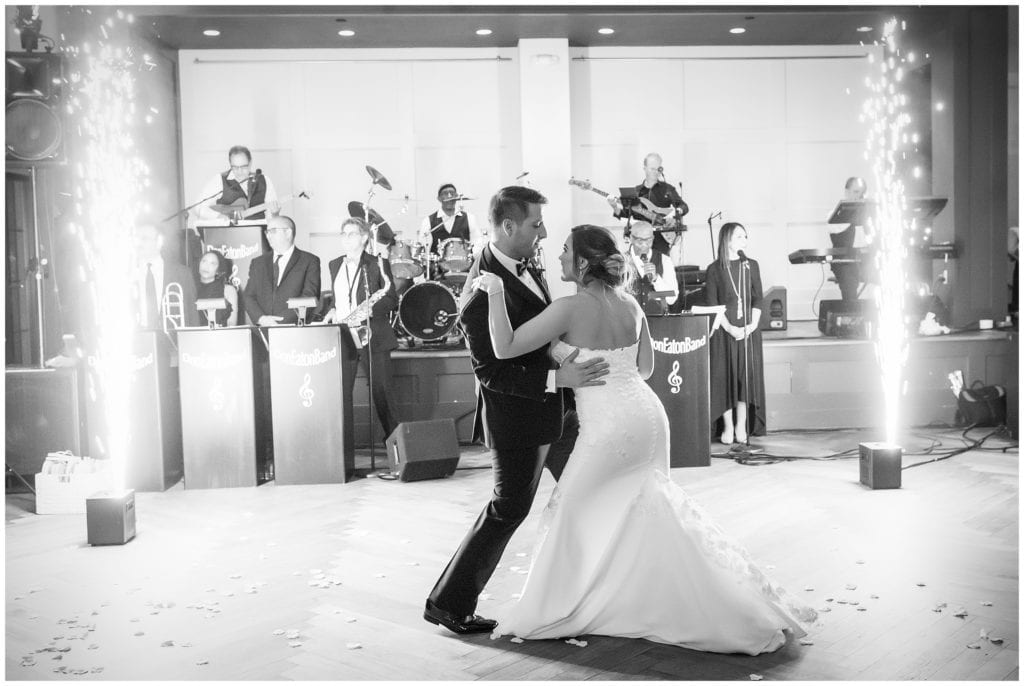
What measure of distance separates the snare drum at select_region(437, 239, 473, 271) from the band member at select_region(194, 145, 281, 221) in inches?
70.5

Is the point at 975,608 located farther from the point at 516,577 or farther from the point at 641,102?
the point at 641,102

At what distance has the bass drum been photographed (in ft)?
26.0

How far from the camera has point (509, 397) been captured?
3.01 m

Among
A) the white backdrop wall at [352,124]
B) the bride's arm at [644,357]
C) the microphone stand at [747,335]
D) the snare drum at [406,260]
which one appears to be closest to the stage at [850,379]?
the microphone stand at [747,335]

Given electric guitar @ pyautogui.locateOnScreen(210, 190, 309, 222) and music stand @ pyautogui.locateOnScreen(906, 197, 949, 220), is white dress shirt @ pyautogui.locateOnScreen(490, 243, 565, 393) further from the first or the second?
music stand @ pyautogui.locateOnScreen(906, 197, 949, 220)

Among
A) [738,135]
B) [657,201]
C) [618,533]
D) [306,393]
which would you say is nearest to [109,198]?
[306,393]

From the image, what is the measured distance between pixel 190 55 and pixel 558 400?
8.62 m

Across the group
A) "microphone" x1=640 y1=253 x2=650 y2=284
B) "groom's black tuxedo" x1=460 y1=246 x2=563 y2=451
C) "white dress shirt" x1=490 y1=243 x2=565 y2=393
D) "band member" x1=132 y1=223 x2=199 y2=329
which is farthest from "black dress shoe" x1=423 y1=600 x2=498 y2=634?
A: "band member" x1=132 y1=223 x2=199 y2=329

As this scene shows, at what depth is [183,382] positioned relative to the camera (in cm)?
588

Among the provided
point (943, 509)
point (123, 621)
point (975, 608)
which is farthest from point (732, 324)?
point (123, 621)

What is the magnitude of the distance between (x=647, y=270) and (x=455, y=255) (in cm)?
238

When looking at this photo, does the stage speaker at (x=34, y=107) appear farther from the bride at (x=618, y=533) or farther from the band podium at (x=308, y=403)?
the bride at (x=618, y=533)

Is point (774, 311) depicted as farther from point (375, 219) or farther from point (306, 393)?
point (306, 393)

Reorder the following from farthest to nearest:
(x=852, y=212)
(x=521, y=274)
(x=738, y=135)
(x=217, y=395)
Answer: (x=738, y=135), (x=852, y=212), (x=217, y=395), (x=521, y=274)
